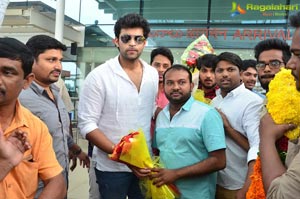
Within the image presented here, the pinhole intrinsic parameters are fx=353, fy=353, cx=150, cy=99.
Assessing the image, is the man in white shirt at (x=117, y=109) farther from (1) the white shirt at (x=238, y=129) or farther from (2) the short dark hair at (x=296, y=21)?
(2) the short dark hair at (x=296, y=21)

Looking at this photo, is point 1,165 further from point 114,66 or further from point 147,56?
point 147,56

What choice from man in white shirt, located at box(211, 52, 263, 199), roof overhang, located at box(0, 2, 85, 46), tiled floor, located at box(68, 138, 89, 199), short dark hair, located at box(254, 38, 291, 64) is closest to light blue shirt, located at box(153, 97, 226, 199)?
man in white shirt, located at box(211, 52, 263, 199)

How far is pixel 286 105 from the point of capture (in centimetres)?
146

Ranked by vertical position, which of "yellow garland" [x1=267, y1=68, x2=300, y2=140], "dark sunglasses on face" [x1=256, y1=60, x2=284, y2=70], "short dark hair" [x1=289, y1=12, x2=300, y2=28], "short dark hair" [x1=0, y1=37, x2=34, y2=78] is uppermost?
"short dark hair" [x1=289, y1=12, x2=300, y2=28]

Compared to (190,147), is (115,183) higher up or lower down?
lower down

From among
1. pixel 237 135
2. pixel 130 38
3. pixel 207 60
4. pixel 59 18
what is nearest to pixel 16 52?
pixel 130 38

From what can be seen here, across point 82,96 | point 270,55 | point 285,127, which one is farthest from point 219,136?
point 82,96

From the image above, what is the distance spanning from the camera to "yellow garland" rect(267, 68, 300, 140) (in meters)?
1.44

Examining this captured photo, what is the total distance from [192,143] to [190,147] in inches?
1.2

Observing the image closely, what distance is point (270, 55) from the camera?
2.33 meters

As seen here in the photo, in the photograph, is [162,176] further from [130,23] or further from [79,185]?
[79,185]

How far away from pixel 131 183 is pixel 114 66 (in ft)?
2.91

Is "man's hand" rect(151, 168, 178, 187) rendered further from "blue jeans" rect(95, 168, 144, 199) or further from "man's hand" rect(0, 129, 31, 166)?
"man's hand" rect(0, 129, 31, 166)

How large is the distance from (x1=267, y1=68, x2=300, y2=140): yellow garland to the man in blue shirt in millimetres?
804
